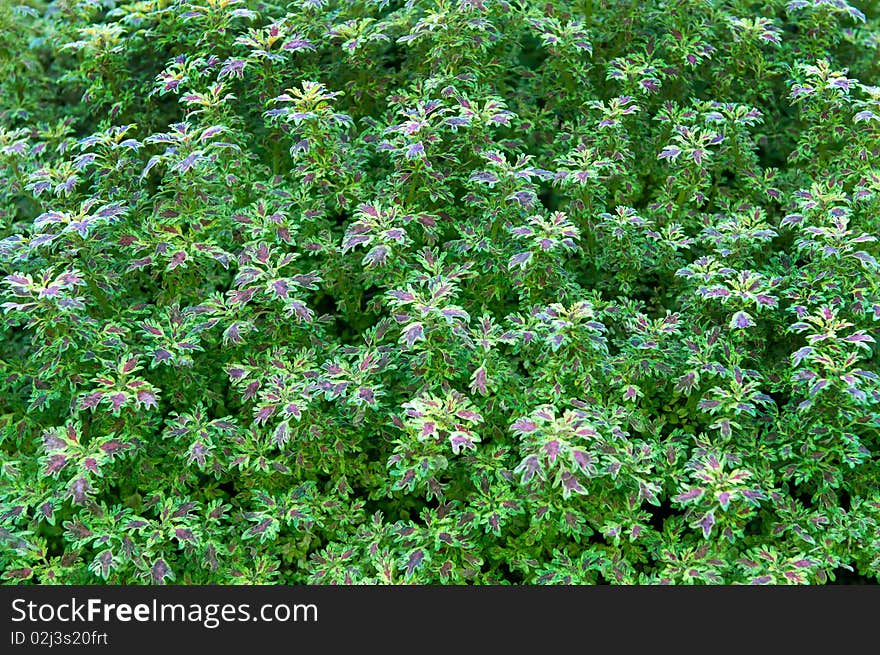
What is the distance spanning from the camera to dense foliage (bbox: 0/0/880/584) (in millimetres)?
2564

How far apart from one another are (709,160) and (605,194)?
1.24 ft

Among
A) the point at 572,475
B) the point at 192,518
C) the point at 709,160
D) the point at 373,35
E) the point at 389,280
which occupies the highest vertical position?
the point at 373,35

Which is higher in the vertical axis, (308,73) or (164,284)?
(308,73)

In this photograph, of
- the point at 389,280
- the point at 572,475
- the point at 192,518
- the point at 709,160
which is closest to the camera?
the point at 572,475

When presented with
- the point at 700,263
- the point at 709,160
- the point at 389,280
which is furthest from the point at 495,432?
the point at 709,160

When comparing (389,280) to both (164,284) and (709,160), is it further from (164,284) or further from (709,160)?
(709,160)

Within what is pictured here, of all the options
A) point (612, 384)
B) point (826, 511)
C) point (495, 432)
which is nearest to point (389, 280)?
point (495, 432)

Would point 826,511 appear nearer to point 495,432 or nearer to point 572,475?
point 572,475

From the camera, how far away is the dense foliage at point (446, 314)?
8.41ft

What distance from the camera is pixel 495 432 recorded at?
8.94 feet

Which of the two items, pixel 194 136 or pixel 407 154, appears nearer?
pixel 407 154

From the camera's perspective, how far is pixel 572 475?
7.87 ft

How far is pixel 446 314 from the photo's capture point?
249 cm

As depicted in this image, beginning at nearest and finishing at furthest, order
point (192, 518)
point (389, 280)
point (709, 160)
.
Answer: point (192, 518) < point (389, 280) < point (709, 160)
